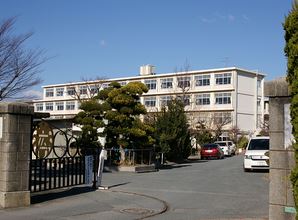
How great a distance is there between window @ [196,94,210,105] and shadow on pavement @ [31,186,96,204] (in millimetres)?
69188

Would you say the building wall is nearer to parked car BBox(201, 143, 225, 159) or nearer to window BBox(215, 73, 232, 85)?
window BBox(215, 73, 232, 85)

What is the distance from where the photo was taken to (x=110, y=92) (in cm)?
2564

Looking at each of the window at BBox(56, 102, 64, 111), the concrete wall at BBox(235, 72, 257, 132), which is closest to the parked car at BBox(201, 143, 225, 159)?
the concrete wall at BBox(235, 72, 257, 132)

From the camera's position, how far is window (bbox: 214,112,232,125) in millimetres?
78250

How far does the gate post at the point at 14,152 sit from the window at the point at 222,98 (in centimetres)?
7247

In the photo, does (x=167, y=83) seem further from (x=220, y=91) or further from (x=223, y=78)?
(x=223, y=78)

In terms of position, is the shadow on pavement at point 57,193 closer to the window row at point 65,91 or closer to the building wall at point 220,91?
the building wall at point 220,91

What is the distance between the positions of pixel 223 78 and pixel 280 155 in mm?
76203

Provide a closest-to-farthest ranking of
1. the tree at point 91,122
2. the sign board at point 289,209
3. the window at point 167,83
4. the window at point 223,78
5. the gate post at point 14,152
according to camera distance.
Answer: the sign board at point 289,209 → the gate post at point 14,152 → the tree at point 91,122 → the window at point 223,78 → the window at point 167,83

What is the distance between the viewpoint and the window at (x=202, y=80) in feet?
275

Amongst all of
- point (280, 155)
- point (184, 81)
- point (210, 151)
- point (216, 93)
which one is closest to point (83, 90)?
point (184, 81)

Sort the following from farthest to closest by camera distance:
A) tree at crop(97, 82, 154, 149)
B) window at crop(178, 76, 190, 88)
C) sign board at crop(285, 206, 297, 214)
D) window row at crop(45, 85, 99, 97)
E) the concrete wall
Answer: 1. window row at crop(45, 85, 99, 97)
2. the concrete wall
3. window at crop(178, 76, 190, 88)
4. tree at crop(97, 82, 154, 149)
5. sign board at crop(285, 206, 297, 214)

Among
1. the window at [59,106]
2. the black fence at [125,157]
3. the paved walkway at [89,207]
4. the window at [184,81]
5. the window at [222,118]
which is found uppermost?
the window at [184,81]

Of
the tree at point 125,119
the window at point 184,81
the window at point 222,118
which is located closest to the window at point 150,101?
the window at point 184,81
